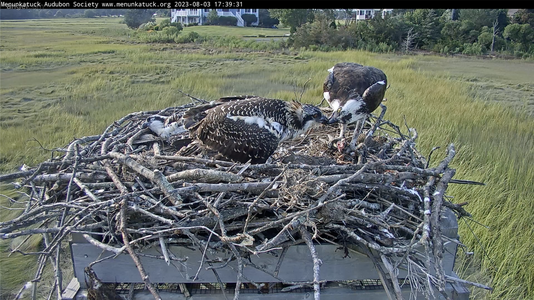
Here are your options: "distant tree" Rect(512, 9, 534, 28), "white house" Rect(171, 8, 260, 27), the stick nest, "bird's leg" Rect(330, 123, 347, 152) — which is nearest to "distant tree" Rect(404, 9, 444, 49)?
"distant tree" Rect(512, 9, 534, 28)

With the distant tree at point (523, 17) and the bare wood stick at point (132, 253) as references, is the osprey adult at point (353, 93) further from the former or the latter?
the distant tree at point (523, 17)

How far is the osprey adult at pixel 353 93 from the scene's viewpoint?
376 centimetres

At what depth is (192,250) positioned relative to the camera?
2.50m

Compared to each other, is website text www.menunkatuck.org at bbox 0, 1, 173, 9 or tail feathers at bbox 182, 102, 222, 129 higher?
website text www.menunkatuck.org at bbox 0, 1, 173, 9

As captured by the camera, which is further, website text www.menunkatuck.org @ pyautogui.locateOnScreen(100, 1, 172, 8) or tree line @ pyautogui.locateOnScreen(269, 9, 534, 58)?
tree line @ pyautogui.locateOnScreen(269, 9, 534, 58)

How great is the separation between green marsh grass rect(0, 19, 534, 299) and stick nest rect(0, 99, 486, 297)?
0.90 meters

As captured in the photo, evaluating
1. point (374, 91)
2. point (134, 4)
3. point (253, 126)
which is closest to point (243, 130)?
point (253, 126)

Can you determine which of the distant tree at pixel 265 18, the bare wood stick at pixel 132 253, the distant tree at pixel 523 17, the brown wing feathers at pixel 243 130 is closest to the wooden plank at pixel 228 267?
the bare wood stick at pixel 132 253

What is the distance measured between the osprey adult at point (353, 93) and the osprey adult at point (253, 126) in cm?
34

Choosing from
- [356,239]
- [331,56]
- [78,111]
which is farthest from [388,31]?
[356,239]

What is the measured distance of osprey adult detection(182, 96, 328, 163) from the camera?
3236 millimetres

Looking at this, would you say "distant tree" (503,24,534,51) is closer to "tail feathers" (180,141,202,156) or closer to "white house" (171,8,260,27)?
"white house" (171,8,260,27)

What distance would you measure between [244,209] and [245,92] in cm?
790

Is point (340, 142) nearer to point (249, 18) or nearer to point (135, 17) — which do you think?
point (135, 17)
